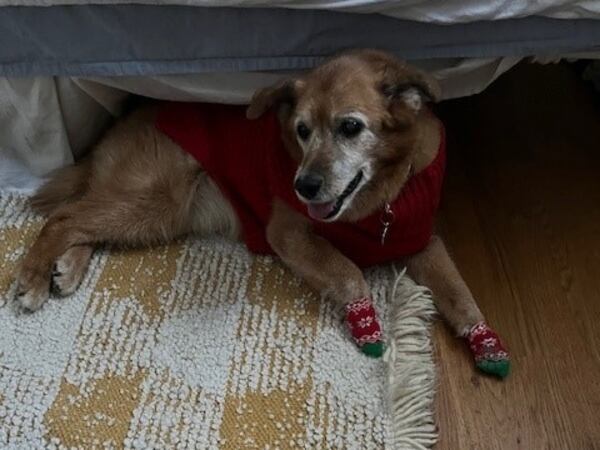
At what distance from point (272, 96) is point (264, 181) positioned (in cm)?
25

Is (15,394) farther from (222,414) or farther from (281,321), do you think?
(281,321)

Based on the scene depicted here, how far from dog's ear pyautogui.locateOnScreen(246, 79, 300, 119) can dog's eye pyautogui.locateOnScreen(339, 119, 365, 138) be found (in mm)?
123

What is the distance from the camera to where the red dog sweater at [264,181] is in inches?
62.1

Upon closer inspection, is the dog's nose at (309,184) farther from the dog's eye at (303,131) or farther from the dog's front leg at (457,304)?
the dog's front leg at (457,304)

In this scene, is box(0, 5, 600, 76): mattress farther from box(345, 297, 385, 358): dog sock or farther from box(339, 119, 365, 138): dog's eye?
box(345, 297, 385, 358): dog sock

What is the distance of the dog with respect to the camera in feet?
4.73


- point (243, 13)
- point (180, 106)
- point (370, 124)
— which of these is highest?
point (243, 13)

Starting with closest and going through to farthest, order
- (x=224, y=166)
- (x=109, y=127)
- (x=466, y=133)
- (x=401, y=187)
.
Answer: (x=401, y=187) < (x=224, y=166) < (x=109, y=127) < (x=466, y=133)

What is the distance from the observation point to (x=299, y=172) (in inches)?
56.6

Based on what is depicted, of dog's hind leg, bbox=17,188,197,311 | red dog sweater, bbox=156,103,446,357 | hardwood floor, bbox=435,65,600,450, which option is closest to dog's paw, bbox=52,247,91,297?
dog's hind leg, bbox=17,188,197,311

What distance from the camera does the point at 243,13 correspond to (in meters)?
1.45

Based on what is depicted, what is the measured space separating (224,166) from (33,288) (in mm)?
483

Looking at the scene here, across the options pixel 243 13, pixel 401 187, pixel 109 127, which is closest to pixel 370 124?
pixel 401 187

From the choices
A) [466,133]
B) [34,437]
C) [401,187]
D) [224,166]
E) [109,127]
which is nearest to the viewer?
[34,437]
